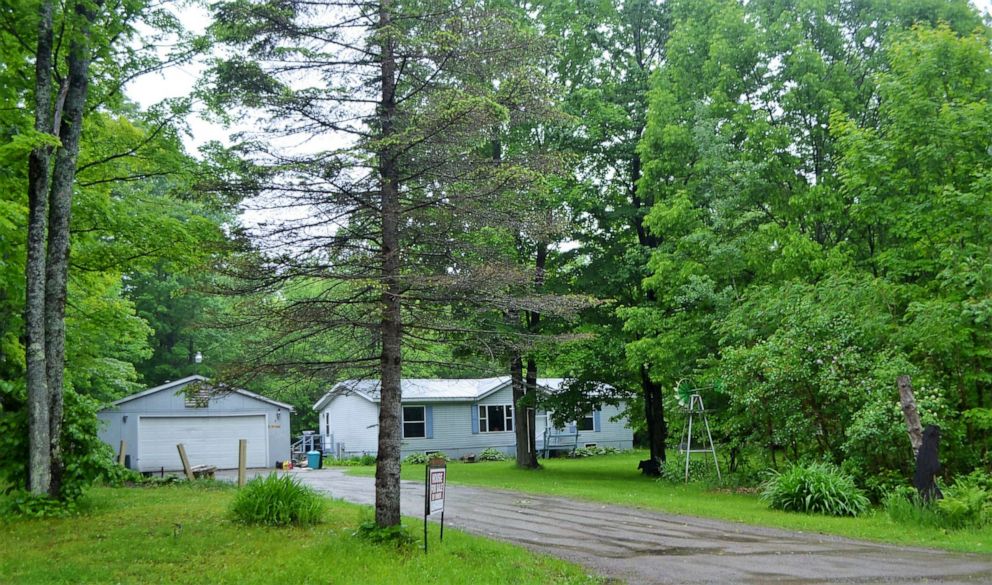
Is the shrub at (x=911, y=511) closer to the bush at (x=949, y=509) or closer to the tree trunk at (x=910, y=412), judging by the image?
the bush at (x=949, y=509)

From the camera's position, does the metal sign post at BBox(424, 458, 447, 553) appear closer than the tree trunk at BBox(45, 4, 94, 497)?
Yes

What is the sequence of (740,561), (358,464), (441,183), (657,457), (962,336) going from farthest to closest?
(358,464) < (657,457) < (962,336) < (441,183) < (740,561)

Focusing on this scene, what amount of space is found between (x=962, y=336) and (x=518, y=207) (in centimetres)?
802

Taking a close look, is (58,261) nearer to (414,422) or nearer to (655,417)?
(655,417)

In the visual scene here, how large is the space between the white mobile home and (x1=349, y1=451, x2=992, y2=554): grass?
680 cm

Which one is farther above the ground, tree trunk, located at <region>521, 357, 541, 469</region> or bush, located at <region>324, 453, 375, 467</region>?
tree trunk, located at <region>521, 357, 541, 469</region>

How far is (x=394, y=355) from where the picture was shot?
30.9 feet

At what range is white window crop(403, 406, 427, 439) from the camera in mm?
32094

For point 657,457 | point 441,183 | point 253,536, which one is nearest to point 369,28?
point 441,183

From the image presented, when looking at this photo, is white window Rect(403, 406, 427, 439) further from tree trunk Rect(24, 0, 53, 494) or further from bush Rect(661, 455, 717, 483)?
tree trunk Rect(24, 0, 53, 494)

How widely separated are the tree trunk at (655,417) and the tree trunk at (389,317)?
44.4ft

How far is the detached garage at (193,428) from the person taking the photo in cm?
2672

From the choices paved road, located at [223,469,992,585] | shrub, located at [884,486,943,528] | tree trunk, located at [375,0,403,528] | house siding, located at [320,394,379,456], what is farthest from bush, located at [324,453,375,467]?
tree trunk, located at [375,0,403,528]

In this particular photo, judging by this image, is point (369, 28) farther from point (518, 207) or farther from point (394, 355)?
point (394, 355)
